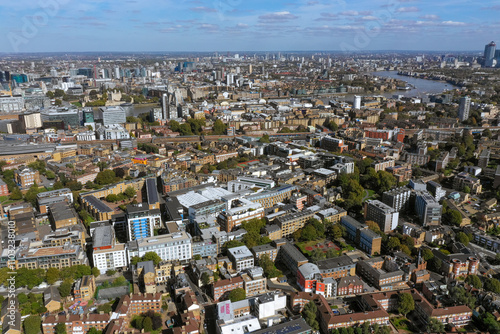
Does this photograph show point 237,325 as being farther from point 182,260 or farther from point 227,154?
point 227,154

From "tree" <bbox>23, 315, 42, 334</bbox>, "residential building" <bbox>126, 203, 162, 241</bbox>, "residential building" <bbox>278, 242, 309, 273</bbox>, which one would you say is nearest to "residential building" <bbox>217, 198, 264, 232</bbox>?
"residential building" <bbox>278, 242, 309, 273</bbox>

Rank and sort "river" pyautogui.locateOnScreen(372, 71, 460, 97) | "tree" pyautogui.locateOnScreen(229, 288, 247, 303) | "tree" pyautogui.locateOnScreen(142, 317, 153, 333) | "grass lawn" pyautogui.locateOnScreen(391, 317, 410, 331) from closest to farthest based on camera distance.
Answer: "tree" pyautogui.locateOnScreen(142, 317, 153, 333), "grass lawn" pyautogui.locateOnScreen(391, 317, 410, 331), "tree" pyautogui.locateOnScreen(229, 288, 247, 303), "river" pyautogui.locateOnScreen(372, 71, 460, 97)

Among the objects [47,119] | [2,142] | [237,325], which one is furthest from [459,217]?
[47,119]

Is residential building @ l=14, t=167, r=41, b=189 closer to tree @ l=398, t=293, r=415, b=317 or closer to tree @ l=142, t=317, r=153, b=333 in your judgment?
tree @ l=142, t=317, r=153, b=333

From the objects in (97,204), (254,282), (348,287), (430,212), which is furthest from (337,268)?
(97,204)

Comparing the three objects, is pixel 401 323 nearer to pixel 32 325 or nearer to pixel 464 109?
pixel 32 325
